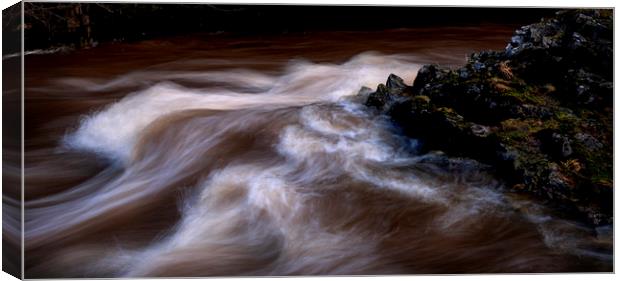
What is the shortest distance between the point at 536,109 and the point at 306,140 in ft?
3.81

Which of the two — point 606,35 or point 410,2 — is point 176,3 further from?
point 606,35

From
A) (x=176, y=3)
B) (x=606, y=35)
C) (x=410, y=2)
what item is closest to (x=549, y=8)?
(x=606, y=35)

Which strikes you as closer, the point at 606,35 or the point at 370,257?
the point at 370,257

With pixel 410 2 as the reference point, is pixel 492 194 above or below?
below

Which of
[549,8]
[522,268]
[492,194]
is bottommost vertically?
[522,268]

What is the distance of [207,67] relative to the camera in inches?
178

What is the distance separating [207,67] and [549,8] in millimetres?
1722

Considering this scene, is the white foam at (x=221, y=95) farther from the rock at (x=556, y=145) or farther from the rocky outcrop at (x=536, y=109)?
the rock at (x=556, y=145)

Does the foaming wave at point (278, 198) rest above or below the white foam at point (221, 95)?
below

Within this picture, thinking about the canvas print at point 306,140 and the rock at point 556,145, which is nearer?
the canvas print at point 306,140

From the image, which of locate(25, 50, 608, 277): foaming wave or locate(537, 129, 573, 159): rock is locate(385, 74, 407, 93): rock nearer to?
locate(25, 50, 608, 277): foaming wave

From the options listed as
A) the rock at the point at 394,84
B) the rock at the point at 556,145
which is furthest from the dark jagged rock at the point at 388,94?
the rock at the point at 556,145

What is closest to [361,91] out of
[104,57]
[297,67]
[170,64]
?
[297,67]

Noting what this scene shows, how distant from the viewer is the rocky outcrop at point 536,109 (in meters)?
4.60
